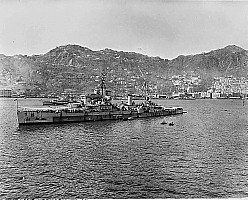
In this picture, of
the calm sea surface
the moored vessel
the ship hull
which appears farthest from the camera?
the moored vessel

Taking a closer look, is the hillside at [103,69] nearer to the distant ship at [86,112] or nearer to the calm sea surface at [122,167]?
the distant ship at [86,112]

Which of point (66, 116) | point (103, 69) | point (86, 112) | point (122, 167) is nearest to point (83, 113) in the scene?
point (86, 112)

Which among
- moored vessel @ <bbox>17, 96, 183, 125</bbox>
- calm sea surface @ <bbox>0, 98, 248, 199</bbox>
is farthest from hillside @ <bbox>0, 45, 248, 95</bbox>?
calm sea surface @ <bbox>0, 98, 248, 199</bbox>

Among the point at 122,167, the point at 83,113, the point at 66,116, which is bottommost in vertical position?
the point at 122,167

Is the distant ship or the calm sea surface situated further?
the distant ship

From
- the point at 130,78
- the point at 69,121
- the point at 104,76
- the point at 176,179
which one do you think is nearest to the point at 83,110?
the point at 69,121

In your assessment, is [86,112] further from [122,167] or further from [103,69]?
[122,167]

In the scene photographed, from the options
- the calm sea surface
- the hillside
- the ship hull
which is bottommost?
the calm sea surface

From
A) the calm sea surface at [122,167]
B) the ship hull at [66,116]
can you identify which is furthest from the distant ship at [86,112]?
the calm sea surface at [122,167]

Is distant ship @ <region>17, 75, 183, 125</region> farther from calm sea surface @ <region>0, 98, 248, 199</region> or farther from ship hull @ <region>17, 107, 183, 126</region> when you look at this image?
calm sea surface @ <region>0, 98, 248, 199</region>
